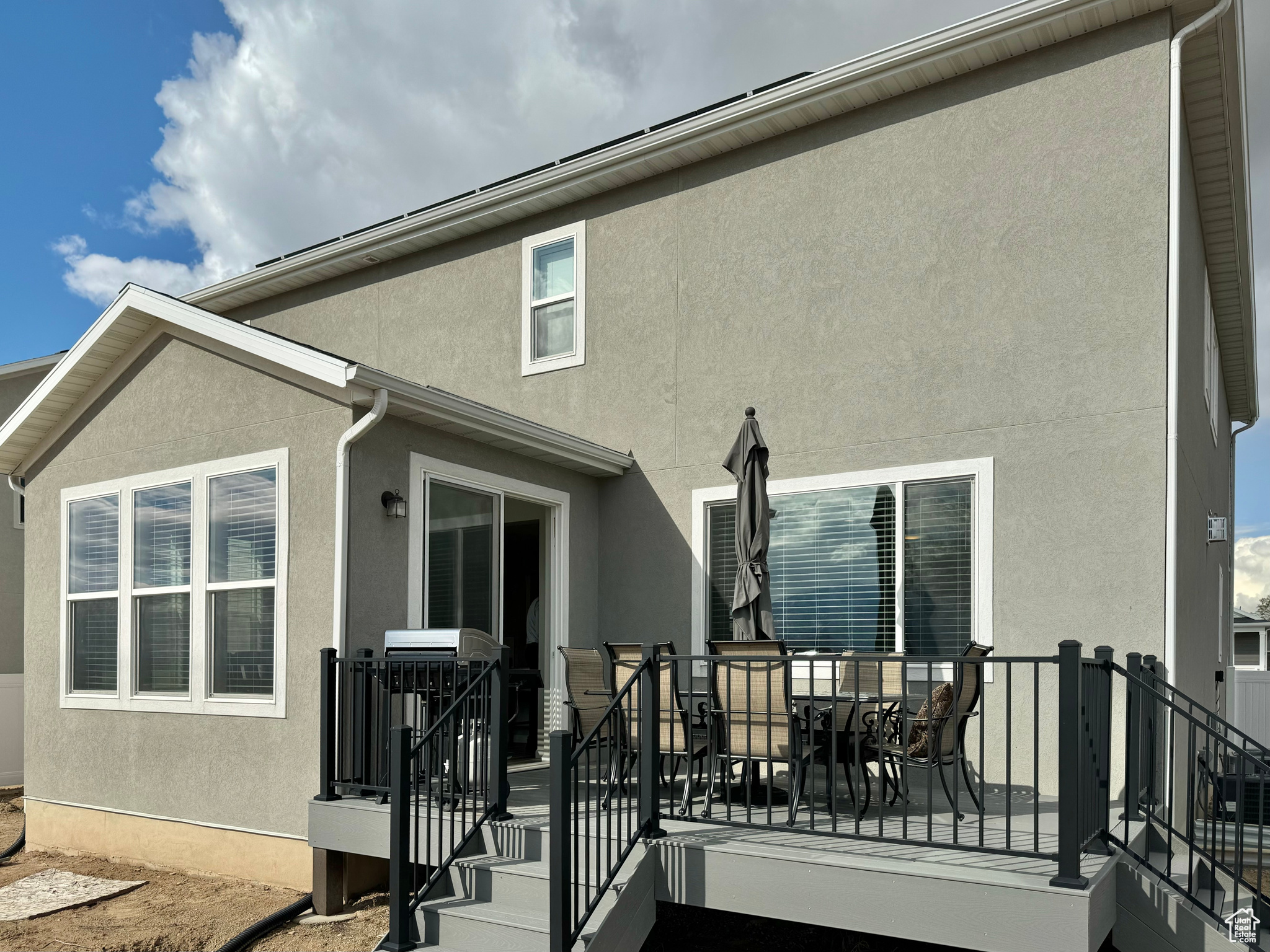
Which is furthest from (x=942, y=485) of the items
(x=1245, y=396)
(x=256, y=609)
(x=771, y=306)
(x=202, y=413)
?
(x=1245, y=396)

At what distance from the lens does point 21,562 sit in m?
13.3

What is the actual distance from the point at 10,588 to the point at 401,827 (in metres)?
11.1

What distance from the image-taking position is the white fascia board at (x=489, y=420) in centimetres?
630

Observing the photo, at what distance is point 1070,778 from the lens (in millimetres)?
3814

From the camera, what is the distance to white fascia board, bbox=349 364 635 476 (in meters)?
6.30

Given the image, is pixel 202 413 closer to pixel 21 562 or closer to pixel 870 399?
pixel 870 399

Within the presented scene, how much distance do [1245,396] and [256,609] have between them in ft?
46.9

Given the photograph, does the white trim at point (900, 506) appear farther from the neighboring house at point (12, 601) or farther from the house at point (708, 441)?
the neighboring house at point (12, 601)

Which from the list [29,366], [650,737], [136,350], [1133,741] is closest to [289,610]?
[136,350]

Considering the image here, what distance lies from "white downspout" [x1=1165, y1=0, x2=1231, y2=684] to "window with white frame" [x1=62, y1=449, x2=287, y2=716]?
598cm

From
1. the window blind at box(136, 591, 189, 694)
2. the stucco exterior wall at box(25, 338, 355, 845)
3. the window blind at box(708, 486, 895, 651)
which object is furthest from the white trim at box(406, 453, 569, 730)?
the window blind at box(136, 591, 189, 694)

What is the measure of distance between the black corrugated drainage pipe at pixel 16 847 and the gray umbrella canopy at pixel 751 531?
264 inches

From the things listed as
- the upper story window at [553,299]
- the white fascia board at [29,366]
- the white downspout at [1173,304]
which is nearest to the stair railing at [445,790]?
the white downspout at [1173,304]

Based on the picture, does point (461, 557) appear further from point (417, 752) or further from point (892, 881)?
point (892, 881)
